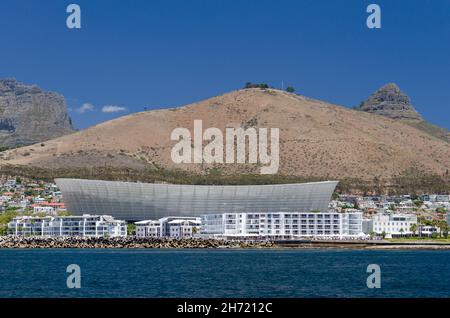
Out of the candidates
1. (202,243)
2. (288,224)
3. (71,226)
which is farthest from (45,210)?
(202,243)

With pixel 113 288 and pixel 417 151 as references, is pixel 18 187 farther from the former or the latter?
pixel 113 288

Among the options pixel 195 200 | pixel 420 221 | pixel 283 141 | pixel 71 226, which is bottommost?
pixel 71 226

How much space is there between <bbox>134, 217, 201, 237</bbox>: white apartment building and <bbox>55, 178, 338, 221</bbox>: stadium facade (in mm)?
4030

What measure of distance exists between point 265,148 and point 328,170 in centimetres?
1367

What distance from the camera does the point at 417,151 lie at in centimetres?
15150

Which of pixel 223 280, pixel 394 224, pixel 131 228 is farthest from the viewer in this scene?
pixel 131 228

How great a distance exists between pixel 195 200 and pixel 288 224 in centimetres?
1563

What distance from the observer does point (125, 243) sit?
231 ft

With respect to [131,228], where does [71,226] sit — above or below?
above

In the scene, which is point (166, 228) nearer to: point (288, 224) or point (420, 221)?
point (288, 224)

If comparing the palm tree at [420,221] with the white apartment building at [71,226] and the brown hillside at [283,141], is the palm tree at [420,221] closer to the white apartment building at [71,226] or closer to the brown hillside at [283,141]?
the white apartment building at [71,226]

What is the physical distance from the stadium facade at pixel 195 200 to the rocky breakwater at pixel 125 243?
475 inches

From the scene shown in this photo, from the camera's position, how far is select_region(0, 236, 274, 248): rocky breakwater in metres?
67.8

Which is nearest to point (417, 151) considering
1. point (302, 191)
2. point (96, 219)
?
point (302, 191)
